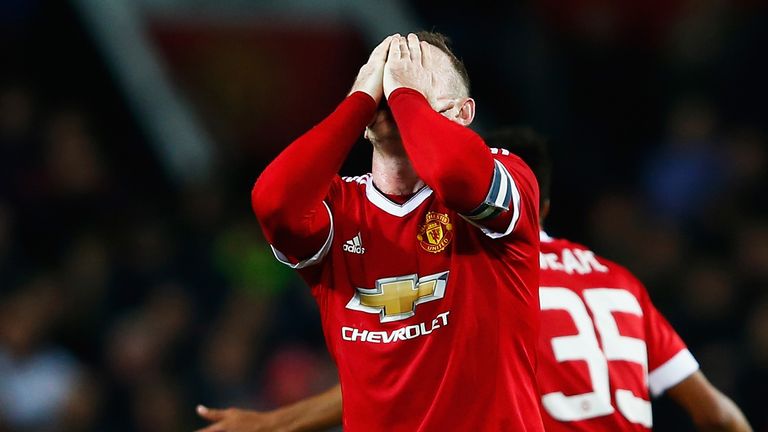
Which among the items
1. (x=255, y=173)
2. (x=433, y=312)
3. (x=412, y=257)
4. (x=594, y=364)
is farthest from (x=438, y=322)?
(x=255, y=173)

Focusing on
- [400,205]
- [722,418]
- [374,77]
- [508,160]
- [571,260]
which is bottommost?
[722,418]

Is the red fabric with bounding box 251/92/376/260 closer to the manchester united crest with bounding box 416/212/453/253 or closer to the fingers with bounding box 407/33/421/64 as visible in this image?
the fingers with bounding box 407/33/421/64

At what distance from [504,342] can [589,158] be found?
236 inches

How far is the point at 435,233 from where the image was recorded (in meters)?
2.92

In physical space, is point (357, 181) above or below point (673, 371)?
above

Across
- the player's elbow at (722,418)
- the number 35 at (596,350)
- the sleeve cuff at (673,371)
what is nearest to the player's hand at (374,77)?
the number 35 at (596,350)

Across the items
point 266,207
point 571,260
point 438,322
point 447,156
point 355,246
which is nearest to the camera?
point 447,156

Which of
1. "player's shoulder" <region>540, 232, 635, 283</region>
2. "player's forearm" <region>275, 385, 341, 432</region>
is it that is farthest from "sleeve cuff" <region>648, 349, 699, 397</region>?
"player's forearm" <region>275, 385, 341, 432</region>

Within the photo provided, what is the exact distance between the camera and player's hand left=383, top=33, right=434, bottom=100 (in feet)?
9.43

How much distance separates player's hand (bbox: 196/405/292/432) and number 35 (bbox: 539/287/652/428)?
85 centimetres

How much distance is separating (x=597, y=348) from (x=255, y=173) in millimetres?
5448

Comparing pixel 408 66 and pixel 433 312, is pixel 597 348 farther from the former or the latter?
pixel 408 66

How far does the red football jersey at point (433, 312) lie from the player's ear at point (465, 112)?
0.15 metres

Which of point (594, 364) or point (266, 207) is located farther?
point (594, 364)
